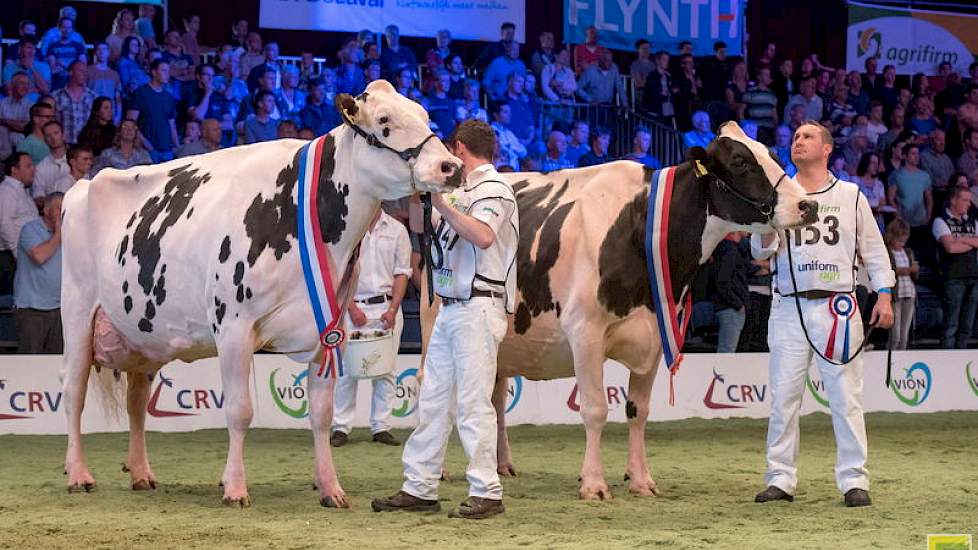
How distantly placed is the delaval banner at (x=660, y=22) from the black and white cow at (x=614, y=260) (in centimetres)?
1293

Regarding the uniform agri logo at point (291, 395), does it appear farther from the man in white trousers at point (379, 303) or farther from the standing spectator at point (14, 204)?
the standing spectator at point (14, 204)

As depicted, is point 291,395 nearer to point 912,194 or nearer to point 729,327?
point 729,327

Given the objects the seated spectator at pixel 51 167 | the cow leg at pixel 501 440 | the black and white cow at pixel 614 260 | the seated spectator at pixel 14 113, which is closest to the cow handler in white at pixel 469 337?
the black and white cow at pixel 614 260

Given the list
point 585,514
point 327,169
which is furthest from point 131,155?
point 585,514

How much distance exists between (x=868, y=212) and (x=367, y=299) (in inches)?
183

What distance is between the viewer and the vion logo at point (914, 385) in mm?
13852

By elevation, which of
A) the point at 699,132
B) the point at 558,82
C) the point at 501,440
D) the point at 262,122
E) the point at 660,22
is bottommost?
the point at 501,440

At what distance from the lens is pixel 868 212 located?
320 inches

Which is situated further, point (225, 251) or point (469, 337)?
point (225, 251)

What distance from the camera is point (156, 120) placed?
1530 cm

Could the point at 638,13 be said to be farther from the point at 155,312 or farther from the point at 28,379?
the point at 155,312

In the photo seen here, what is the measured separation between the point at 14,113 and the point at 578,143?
24.0 feet

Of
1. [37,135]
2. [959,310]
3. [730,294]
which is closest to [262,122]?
[37,135]

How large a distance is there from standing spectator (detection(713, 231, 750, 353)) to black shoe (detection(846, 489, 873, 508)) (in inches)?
271
